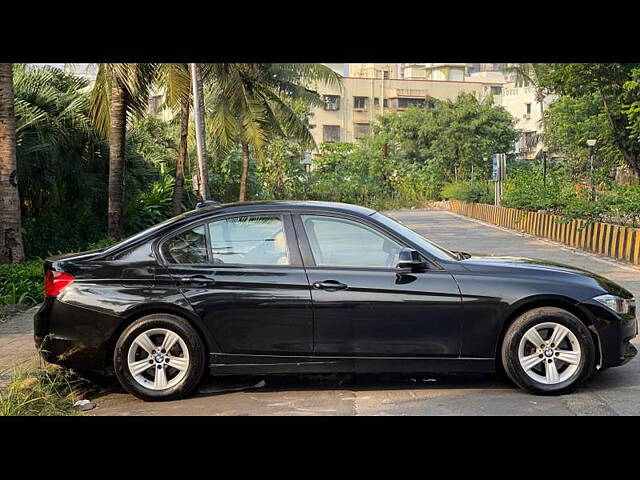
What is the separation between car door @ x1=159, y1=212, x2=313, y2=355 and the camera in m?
6.29

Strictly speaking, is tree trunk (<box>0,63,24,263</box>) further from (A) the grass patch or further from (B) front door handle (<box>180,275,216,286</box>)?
(B) front door handle (<box>180,275,216,286</box>)

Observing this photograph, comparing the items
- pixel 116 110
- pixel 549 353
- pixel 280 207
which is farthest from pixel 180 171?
pixel 549 353

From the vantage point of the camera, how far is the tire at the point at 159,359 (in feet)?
20.6

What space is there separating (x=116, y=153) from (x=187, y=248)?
11630 millimetres

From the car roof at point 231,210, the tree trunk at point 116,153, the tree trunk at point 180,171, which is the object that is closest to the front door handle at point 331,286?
the car roof at point 231,210

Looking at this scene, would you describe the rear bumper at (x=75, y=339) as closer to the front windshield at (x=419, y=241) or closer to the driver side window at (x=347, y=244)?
the driver side window at (x=347, y=244)

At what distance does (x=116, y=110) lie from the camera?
1764cm

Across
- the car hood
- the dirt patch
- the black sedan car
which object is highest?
the car hood

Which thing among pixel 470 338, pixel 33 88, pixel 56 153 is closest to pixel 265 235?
pixel 470 338

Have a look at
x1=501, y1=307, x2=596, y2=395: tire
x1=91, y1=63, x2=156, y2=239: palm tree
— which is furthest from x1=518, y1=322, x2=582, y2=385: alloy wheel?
x1=91, y1=63, x2=156, y2=239: palm tree

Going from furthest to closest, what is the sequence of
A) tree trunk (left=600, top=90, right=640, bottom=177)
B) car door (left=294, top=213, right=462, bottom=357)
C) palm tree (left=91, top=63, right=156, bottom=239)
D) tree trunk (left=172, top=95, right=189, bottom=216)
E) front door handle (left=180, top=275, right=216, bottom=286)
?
1. tree trunk (left=600, top=90, right=640, bottom=177)
2. tree trunk (left=172, top=95, right=189, bottom=216)
3. palm tree (left=91, top=63, right=156, bottom=239)
4. front door handle (left=180, top=275, right=216, bottom=286)
5. car door (left=294, top=213, right=462, bottom=357)

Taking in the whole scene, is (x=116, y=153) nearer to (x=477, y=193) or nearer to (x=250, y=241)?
(x=250, y=241)

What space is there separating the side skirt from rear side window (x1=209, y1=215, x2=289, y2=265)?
767 mm
